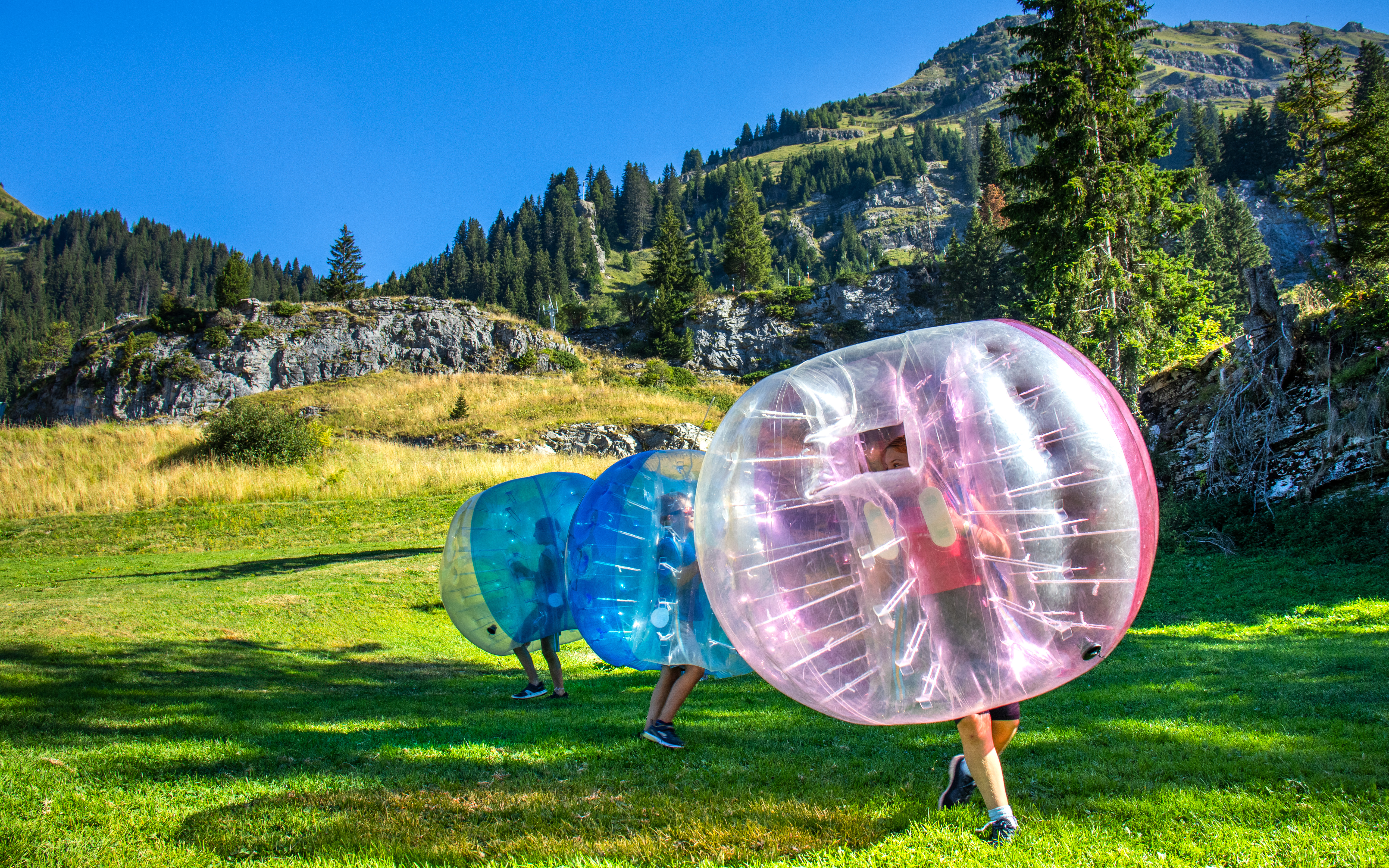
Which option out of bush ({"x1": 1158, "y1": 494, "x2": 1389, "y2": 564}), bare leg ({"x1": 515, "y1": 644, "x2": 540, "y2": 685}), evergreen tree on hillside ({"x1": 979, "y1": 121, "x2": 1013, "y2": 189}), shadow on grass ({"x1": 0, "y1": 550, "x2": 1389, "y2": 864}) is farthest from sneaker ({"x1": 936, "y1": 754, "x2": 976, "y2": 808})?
evergreen tree on hillside ({"x1": 979, "y1": 121, "x2": 1013, "y2": 189})

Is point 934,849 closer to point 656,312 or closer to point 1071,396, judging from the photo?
point 1071,396

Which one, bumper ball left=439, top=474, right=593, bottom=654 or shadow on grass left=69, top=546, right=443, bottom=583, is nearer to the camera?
bumper ball left=439, top=474, right=593, bottom=654

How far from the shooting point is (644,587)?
475 centimetres

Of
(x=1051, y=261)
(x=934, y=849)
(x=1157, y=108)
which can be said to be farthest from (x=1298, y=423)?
(x=934, y=849)

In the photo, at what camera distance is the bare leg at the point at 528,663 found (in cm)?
671

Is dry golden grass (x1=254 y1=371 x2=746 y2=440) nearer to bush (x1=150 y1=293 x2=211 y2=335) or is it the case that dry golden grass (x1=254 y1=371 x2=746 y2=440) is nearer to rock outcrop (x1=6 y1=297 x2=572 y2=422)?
rock outcrop (x1=6 y1=297 x2=572 y2=422)

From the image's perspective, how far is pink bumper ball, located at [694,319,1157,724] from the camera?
9.52 ft

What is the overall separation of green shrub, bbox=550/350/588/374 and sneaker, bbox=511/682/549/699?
42464 mm

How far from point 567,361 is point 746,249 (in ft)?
78.7

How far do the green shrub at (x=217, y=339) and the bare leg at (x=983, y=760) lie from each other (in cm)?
5302

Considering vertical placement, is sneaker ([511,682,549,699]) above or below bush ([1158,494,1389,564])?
above

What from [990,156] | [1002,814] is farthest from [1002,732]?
[990,156]

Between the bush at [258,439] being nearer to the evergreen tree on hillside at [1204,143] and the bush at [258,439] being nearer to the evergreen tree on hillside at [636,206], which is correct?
the evergreen tree on hillside at [1204,143]

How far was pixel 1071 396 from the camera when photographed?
9.78 ft
